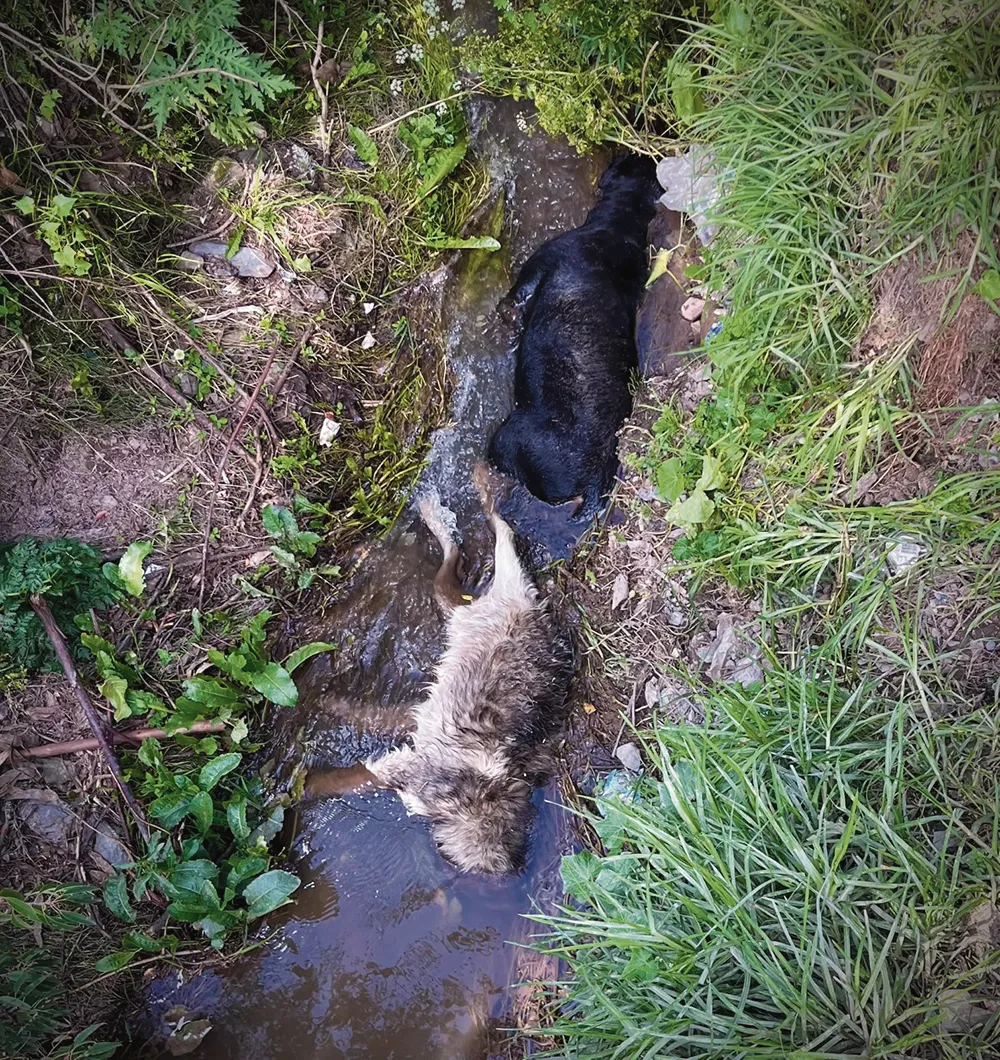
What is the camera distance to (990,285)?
2.22 meters

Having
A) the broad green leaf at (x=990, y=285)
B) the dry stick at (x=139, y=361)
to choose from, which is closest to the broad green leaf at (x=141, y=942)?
the dry stick at (x=139, y=361)

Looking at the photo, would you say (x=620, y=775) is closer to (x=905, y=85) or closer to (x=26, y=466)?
(x=905, y=85)

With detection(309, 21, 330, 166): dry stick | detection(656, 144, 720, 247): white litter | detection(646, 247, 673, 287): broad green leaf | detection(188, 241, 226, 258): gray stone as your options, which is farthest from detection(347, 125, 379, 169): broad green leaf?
detection(646, 247, 673, 287): broad green leaf

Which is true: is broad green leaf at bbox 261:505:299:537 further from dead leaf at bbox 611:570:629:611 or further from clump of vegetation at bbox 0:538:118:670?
dead leaf at bbox 611:570:629:611

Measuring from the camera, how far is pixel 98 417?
143 inches

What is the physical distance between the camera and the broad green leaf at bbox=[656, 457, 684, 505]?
10.4ft

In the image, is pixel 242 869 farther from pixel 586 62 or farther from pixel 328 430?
pixel 586 62

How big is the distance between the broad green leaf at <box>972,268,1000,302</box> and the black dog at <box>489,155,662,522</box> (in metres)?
1.71

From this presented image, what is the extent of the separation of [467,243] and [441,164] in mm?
428

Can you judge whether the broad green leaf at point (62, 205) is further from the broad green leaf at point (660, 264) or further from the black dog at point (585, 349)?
the broad green leaf at point (660, 264)

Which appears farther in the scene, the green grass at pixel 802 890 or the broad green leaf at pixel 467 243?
the broad green leaf at pixel 467 243

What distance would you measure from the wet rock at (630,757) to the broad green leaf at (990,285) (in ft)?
7.42

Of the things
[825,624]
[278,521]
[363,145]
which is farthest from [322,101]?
[825,624]

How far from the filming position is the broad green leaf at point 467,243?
3809mm
